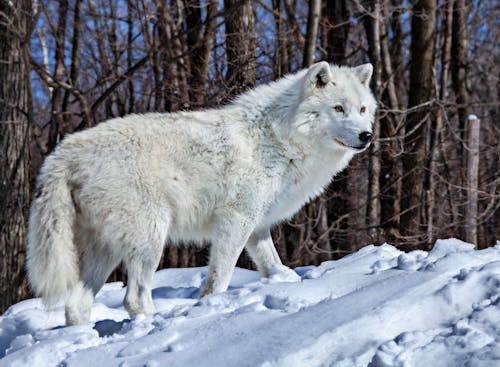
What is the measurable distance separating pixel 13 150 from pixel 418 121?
6687 mm

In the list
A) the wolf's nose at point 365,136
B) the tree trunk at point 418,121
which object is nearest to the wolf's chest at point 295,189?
the wolf's nose at point 365,136

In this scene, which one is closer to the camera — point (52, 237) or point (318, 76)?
point (52, 237)

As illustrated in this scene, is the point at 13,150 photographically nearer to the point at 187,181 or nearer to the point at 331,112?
the point at 187,181

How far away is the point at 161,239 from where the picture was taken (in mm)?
4762

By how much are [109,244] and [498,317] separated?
2893 millimetres

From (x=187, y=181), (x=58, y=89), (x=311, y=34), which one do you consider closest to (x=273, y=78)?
(x=311, y=34)

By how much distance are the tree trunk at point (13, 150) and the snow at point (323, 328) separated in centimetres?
379

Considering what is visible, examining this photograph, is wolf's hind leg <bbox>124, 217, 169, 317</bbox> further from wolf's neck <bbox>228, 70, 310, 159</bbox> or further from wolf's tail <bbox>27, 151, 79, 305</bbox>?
wolf's neck <bbox>228, 70, 310, 159</bbox>

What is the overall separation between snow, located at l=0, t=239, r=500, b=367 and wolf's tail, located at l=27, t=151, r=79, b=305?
0.50m

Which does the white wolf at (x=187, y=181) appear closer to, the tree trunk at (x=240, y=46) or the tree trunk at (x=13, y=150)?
the tree trunk at (x=240, y=46)

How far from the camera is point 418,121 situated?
10664 millimetres

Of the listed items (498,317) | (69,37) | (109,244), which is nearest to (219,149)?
(109,244)

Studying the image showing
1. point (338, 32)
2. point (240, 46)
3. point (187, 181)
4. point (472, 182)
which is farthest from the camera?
point (338, 32)

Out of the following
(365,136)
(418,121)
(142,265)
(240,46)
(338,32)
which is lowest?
(142,265)
